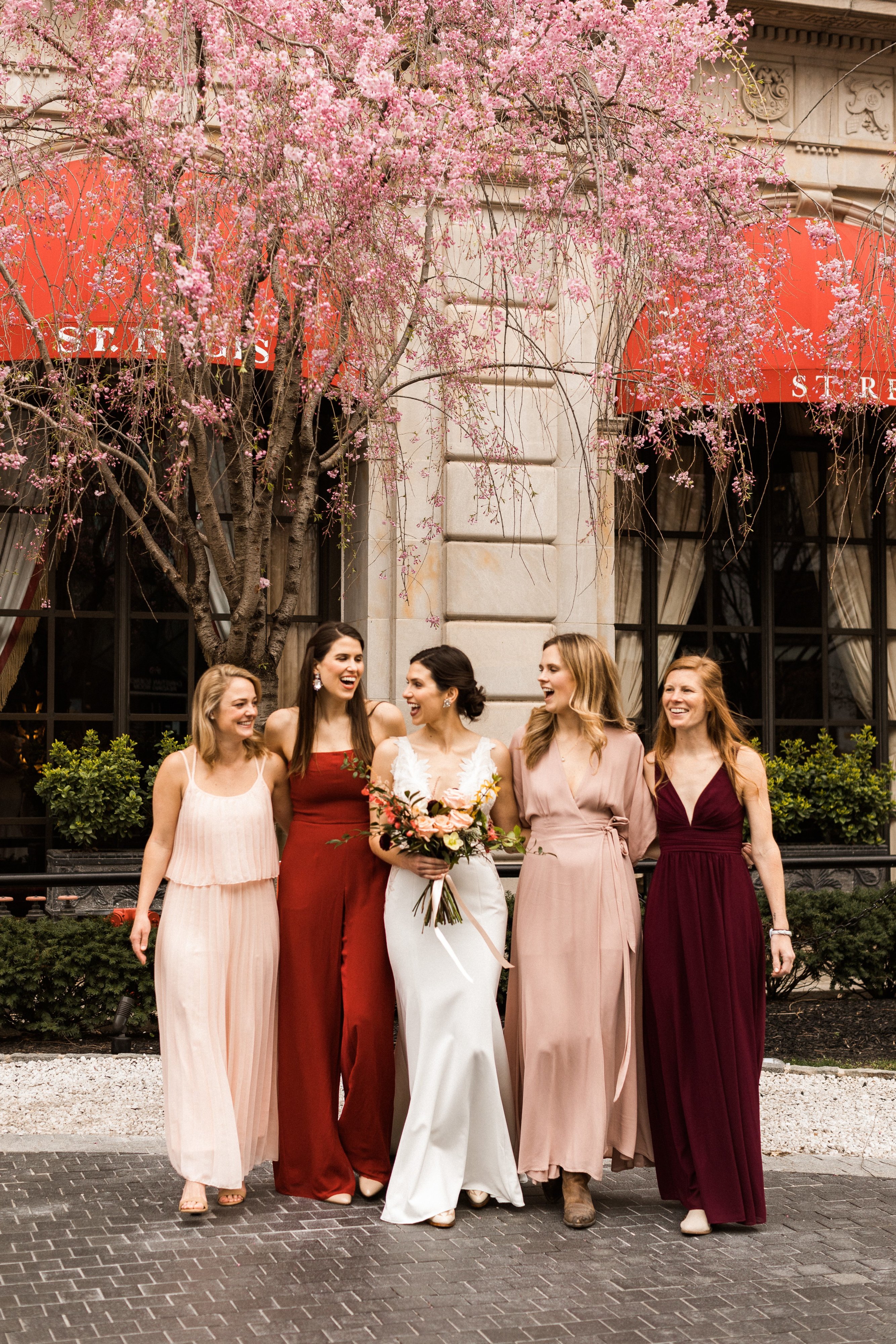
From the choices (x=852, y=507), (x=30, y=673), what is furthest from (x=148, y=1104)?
(x=852, y=507)

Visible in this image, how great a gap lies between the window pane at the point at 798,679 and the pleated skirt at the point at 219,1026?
9157mm

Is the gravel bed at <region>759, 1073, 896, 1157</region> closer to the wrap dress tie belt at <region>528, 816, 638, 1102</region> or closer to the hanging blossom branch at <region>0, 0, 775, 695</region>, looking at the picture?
the wrap dress tie belt at <region>528, 816, 638, 1102</region>

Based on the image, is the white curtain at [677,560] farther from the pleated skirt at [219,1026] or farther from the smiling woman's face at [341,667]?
the pleated skirt at [219,1026]

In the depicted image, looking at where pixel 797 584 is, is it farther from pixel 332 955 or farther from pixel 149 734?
pixel 332 955

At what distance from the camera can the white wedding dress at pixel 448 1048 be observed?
5281 millimetres

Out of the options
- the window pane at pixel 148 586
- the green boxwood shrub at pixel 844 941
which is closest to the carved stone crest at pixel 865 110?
the green boxwood shrub at pixel 844 941

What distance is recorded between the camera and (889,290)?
1102 centimetres

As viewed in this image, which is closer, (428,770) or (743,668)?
(428,770)

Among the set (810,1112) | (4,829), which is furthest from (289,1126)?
(4,829)

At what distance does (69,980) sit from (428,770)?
3.82 metres

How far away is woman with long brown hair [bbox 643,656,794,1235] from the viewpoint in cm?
516

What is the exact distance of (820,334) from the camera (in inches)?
431

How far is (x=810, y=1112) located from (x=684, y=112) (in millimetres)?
5882

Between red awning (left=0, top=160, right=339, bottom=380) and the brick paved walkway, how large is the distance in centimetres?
431
